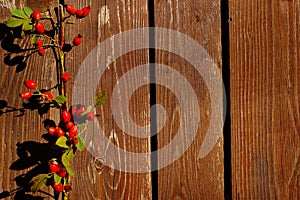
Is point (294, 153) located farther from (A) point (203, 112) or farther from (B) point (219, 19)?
(B) point (219, 19)

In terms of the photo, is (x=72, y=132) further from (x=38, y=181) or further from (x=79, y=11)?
(x=79, y=11)

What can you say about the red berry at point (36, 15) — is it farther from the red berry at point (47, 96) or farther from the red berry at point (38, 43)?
the red berry at point (47, 96)

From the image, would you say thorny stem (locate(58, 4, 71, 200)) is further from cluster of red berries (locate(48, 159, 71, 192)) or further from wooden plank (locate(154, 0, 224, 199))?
wooden plank (locate(154, 0, 224, 199))

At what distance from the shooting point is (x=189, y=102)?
156cm

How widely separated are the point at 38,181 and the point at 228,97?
25.4 inches

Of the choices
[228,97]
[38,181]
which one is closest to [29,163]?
[38,181]

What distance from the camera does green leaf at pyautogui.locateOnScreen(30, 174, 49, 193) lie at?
1399 millimetres

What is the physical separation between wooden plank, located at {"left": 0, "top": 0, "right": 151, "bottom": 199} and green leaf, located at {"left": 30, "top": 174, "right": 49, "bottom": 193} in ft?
0.38

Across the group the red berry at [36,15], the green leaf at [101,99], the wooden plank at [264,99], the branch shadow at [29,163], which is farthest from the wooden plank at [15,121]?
the wooden plank at [264,99]

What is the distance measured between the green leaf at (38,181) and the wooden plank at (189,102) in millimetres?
369

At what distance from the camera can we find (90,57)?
Result: 154 cm

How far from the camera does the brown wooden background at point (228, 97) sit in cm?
154

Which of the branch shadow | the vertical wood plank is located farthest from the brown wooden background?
the branch shadow

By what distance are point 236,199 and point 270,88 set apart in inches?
14.8
